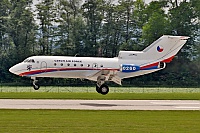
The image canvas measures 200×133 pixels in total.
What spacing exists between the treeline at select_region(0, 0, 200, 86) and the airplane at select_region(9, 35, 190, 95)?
38666mm

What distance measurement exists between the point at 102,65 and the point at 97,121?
879 inches

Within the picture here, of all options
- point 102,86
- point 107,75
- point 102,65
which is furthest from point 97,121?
point 102,65

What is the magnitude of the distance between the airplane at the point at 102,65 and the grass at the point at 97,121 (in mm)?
15169

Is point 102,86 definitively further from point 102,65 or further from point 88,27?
point 88,27

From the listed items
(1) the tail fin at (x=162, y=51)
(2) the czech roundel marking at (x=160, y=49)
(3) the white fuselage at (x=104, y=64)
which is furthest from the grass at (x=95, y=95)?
(2) the czech roundel marking at (x=160, y=49)

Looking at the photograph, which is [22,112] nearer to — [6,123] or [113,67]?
[6,123]

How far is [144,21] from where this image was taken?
10306cm

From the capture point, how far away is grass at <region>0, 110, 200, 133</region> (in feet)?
80.6

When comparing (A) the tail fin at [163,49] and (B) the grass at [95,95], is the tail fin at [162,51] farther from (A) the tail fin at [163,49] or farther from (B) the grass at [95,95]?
(B) the grass at [95,95]

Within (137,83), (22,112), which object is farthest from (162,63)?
(137,83)

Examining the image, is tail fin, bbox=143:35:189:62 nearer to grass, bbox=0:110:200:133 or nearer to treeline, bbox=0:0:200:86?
grass, bbox=0:110:200:133

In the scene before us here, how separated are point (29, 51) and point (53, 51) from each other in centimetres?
743

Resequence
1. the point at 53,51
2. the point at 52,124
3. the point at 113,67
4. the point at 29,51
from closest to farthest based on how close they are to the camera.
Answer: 1. the point at 52,124
2. the point at 113,67
3. the point at 29,51
4. the point at 53,51

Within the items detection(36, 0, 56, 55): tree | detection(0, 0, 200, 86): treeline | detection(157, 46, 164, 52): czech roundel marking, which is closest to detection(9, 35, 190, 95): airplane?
detection(157, 46, 164, 52): czech roundel marking
